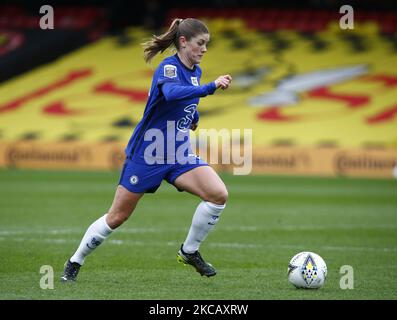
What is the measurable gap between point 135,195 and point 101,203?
7.94 metres

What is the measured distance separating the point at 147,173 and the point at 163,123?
0.48 m

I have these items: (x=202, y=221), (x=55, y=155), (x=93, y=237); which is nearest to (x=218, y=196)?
(x=202, y=221)

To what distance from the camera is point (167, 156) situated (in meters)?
7.92

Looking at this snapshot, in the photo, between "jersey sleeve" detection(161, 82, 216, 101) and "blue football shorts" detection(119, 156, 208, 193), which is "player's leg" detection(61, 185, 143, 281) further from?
"jersey sleeve" detection(161, 82, 216, 101)

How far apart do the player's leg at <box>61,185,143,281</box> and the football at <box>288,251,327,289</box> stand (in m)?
1.50

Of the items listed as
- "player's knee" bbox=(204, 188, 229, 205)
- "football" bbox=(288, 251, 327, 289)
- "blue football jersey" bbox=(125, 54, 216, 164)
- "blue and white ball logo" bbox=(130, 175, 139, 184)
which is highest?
"blue football jersey" bbox=(125, 54, 216, 164)

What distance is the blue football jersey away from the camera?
782 centimetres

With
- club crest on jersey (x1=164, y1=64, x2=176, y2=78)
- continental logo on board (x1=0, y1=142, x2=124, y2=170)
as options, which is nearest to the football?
club crest on jersey (x1=164, y1=64, x2=176, y2=78)

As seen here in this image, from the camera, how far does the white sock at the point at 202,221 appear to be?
7965 millimetres

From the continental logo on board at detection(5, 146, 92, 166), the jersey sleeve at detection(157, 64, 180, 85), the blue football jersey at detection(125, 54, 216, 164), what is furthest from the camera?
the continental logo on board at detection(5, 146, 92, 166)

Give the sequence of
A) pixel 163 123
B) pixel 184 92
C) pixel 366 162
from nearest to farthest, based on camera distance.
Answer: pixel 184 92
pixel 163 123
pixel 366 162

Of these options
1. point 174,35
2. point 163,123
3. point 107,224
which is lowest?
point 107,224

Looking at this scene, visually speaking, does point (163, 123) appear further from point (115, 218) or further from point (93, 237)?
point (93, 237)

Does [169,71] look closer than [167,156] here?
Yes
